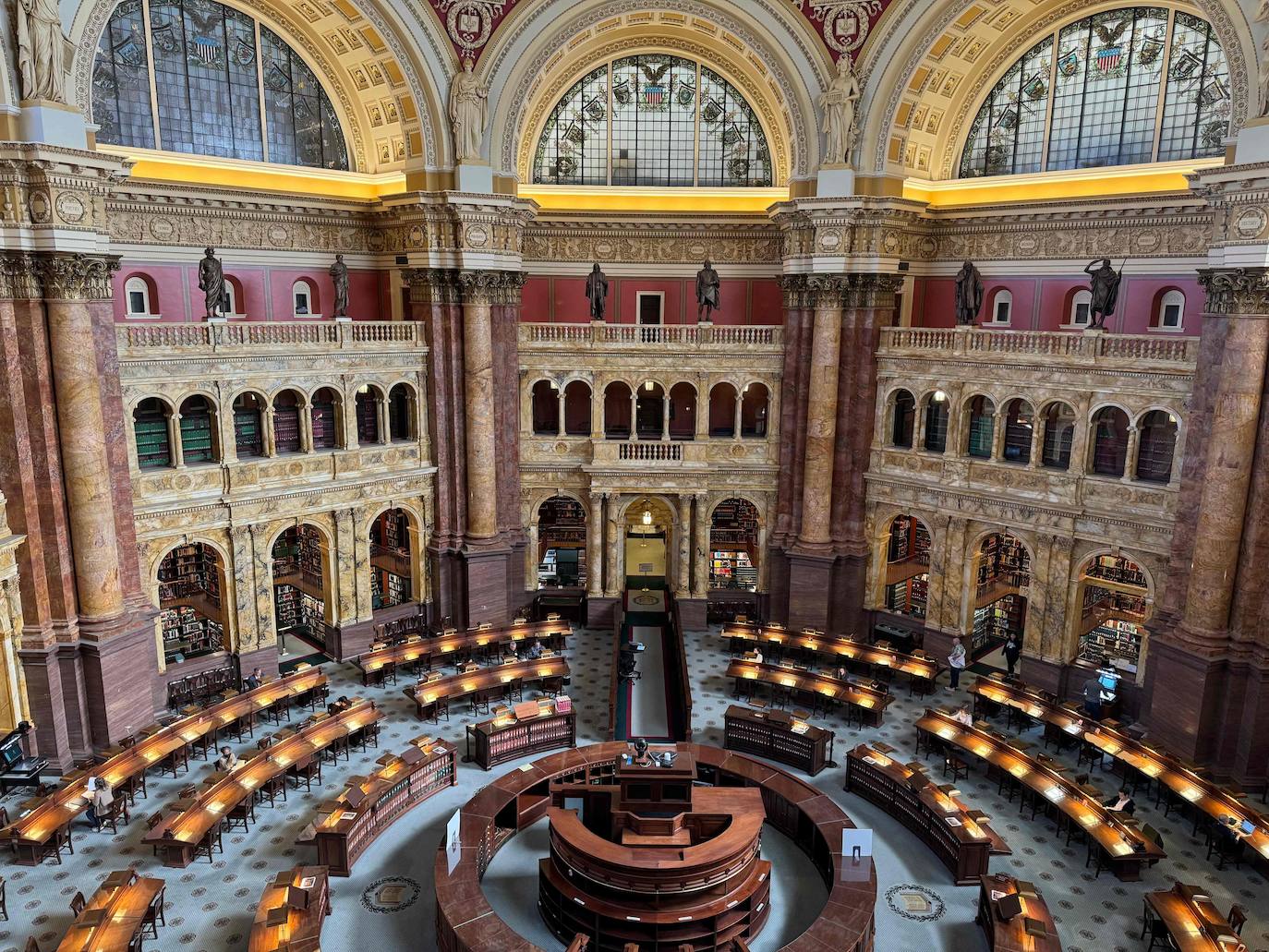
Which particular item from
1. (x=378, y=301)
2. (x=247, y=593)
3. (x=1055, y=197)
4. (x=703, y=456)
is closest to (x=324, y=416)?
(x=378, y=301)

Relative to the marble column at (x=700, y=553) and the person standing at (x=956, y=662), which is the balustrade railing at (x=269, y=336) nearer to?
the marble column at (x=700, y=553)

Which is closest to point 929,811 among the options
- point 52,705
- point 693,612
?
point 693,612

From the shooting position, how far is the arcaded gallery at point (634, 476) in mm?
16859

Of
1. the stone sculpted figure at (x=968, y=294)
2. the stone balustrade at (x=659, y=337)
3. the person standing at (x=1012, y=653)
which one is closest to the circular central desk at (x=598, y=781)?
the person standing at (x=1012, y=653)

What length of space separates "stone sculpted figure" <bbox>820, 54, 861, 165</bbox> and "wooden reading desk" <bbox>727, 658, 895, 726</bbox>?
14.8 meters

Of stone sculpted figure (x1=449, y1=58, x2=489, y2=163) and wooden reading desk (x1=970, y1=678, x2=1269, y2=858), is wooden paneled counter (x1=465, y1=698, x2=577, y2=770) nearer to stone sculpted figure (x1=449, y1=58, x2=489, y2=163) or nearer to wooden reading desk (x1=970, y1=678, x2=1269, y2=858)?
wooden reading desk (x1=970, y1=678, x2=1269, y2=858)

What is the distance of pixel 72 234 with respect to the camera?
752 inches

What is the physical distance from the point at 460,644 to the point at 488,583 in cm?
286

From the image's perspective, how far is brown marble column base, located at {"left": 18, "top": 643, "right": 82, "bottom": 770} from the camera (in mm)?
19969

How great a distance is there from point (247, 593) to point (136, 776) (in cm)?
654

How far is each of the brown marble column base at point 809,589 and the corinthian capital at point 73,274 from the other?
20.3 metres

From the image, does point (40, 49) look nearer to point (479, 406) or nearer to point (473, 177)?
point (473, 177)

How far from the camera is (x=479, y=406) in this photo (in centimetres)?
2769

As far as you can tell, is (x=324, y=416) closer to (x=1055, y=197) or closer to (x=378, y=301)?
(x=378, y=301)
